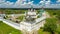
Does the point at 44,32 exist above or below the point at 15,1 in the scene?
below

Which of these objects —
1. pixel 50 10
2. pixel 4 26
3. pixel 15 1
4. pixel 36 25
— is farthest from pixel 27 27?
pixel 15 1

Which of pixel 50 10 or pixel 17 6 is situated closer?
pixel 50 10

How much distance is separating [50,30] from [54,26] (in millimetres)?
428

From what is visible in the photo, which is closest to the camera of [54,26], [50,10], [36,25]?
[54,26]

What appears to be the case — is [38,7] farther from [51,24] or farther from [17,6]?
[51,24]

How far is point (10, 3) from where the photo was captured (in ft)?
83.2

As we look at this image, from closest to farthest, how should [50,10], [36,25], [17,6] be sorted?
[36,25] → [50,10] → [17,6]

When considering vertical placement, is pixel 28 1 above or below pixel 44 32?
above

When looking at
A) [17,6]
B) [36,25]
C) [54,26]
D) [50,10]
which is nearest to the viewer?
[54,26]

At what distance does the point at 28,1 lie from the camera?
999 inches

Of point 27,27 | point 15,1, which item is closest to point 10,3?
point 15,1

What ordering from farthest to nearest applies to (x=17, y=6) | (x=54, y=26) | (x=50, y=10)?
1. (x=17, y=6)
2. (x=50, y=10)
3. (x=54, y=26)

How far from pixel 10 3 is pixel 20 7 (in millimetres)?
1359

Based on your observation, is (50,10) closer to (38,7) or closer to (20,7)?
(38,7)
